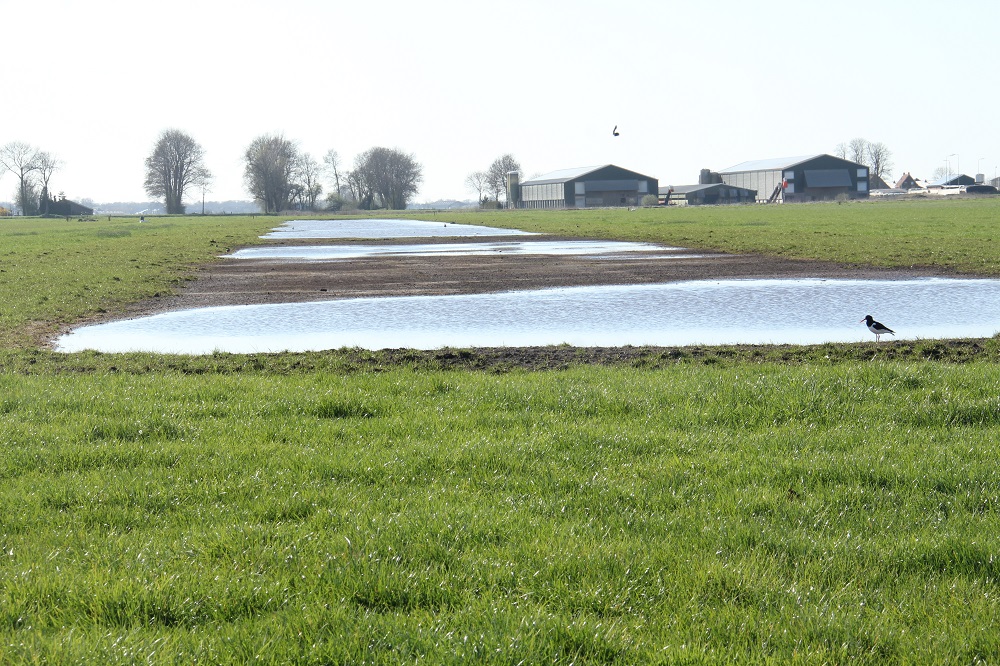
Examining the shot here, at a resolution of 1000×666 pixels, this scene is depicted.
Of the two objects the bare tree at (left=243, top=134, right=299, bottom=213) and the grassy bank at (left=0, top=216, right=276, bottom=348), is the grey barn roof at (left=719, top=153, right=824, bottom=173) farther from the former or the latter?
the grassy bank at (left=0, top=216, right=276, bottom=348)

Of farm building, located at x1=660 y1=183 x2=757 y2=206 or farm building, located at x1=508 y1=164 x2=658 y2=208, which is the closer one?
farm building, located at x1=508 y1=164 x2=658 y2=208

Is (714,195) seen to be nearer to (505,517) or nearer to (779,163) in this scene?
(779,163)

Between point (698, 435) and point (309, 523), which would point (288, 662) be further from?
point (698, 435)

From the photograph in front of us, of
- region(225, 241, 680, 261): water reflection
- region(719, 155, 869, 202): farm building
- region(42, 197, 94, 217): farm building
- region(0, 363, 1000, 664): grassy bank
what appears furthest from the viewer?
region(719, 155, 869, 202): farm building

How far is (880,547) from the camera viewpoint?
6.26 metres

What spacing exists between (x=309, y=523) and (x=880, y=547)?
384 centimetres

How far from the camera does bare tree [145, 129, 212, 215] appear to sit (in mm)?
179875

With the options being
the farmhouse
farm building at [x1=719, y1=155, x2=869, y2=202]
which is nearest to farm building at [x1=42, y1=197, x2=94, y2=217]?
the farmhouse

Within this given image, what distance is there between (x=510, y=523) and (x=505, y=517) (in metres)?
0.10

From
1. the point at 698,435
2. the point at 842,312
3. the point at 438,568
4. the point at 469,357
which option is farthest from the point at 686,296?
the point at 438,568

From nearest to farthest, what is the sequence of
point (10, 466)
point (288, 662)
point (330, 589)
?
1. point (288, 662)
2. point (330, 589)
3. point (10, 466)

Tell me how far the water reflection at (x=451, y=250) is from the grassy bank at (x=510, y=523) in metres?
30.5

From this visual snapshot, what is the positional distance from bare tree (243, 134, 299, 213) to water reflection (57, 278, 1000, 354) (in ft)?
529

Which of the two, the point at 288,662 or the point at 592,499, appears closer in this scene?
the point at 288,662
